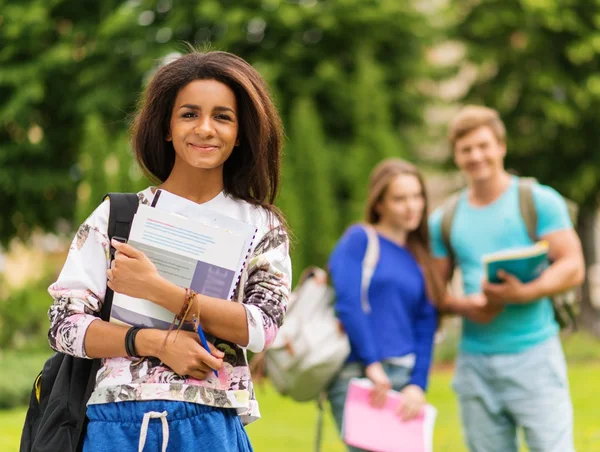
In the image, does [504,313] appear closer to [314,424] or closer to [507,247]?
[507,247]

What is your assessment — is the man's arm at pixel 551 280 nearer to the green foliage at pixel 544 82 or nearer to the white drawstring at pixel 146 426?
the white drawstring at pixel 146 426

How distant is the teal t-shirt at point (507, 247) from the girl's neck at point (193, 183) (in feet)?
7.90

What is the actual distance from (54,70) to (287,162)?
15.4 feet

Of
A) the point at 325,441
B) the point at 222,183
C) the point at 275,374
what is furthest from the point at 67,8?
the point at 222,183

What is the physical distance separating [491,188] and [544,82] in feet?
45.3

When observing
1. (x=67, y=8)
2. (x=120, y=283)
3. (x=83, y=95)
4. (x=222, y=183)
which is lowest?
(x=120, y=283)

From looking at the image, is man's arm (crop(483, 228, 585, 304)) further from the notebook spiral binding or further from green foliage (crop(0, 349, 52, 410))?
green foliage (crop(0, 349, 52, 410))

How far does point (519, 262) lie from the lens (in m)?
4.52

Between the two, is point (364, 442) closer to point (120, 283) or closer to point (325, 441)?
point (120, 283)

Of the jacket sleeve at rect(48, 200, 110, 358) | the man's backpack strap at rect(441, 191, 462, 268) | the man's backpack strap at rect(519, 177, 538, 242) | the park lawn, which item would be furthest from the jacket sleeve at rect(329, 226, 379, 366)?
the park lawn

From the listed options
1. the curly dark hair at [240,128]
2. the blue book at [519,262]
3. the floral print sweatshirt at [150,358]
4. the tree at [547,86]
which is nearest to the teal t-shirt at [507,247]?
the blue book at [519,262]

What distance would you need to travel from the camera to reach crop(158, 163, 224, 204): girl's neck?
103 inches

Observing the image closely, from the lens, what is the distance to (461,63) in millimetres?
19219

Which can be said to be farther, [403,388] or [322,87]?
[322,87]
